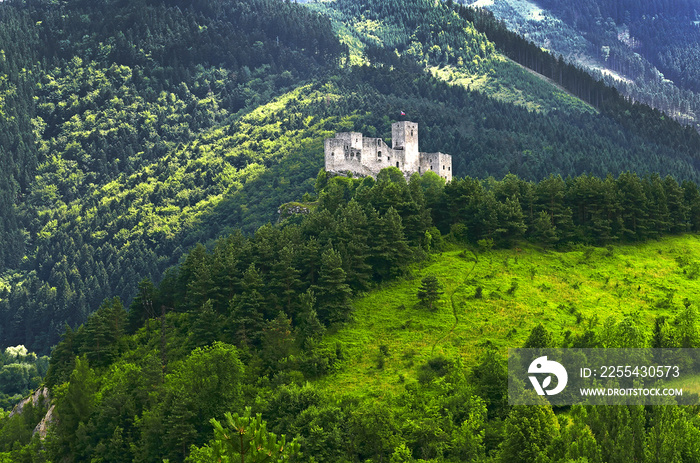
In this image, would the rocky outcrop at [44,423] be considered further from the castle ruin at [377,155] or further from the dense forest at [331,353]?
the castle ruin at [377,155]

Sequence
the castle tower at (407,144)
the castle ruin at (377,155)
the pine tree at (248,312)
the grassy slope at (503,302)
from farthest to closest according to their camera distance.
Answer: the castle tower at (407,144)
the castle ruin at (377,155)
the pine tree at (248,312)
the grassy slope at (503,302)

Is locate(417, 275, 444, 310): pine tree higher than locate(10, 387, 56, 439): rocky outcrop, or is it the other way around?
locate(417, 275, 444, 310): pine tree

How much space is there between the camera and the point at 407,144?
166 m

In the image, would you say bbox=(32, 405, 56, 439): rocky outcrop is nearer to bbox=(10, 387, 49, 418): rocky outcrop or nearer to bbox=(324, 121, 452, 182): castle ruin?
bbox=(10, 387, 49, 418): rocky outcrop

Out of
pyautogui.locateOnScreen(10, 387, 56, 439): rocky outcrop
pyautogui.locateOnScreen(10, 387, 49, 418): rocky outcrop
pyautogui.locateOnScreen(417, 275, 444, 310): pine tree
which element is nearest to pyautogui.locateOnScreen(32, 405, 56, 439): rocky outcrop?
pyautogui.locateOnScreen(10, 387, 56, 439): rocky outcrop

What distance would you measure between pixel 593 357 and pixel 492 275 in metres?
33.8

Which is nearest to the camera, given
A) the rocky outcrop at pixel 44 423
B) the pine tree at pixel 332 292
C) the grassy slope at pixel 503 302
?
the grassy slope at pixel 503 302

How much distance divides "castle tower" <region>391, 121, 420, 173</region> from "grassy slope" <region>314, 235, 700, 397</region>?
46502 mm

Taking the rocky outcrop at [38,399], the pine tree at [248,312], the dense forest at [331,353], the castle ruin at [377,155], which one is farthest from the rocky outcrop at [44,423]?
the castle ruin at [377,155]

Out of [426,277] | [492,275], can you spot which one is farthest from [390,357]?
[492,275]

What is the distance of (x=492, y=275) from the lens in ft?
376

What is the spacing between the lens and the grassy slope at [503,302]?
98500mm

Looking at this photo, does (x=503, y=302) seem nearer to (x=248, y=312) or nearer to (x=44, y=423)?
(x=248, y=312)

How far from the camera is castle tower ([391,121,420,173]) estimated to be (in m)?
165
